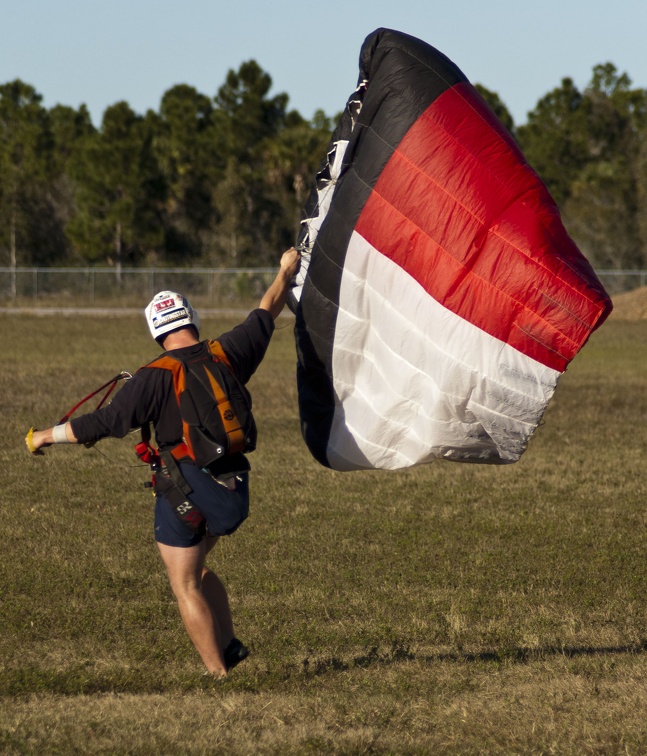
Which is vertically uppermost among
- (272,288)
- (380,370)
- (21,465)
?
(272,288)

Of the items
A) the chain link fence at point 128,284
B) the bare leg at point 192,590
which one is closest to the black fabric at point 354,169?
the bare leg at point 192,590

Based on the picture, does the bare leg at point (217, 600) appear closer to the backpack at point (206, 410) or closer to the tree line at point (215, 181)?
the backpack at point (206, 410)

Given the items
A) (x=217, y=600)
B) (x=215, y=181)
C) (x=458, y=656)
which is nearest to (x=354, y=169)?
(x=217, y=600)

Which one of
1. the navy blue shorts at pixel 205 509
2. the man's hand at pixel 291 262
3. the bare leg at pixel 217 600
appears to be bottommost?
the bare leg at pixel 217 600

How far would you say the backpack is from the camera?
17.9 ft

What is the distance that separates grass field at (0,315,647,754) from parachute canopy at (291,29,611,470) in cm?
80

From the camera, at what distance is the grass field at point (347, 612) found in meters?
4.98

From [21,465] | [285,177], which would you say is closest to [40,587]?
[21,465]

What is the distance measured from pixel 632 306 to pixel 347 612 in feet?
116

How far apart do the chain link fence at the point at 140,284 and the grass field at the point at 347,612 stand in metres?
34.5

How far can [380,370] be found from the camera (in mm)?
6348

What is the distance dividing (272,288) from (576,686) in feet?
8.49

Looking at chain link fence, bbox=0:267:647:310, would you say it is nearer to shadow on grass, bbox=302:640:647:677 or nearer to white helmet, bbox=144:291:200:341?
shadow on grass, bbox=302:640:647:677

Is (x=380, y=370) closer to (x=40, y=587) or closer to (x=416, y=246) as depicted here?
(x=416, y=246)
